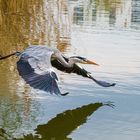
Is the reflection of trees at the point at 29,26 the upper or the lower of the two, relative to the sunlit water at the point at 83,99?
upper

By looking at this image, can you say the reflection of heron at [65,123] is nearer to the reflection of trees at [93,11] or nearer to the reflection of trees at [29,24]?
the reflection of trees at [29,24]

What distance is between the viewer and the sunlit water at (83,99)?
462 centimetres

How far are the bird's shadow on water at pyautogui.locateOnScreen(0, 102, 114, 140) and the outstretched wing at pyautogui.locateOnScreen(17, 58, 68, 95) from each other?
346 millimetres

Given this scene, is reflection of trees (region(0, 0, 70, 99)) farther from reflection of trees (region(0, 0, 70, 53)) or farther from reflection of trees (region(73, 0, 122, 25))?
reflection of trees (region(73, 0, 122, 25))

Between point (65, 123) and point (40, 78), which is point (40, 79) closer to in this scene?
point (40, 78)

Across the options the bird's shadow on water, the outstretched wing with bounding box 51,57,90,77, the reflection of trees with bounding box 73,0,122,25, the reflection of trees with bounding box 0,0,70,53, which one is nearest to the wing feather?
the bird's shadow on water

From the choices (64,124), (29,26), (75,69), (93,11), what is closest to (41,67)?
(64,124)

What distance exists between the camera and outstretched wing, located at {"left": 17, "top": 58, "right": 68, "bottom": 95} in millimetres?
4375

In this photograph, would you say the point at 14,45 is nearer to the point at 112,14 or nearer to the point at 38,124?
the point at 38,124

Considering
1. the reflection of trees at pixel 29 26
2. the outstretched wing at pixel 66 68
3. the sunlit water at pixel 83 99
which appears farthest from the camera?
the reflection of trees at pixel 29 26

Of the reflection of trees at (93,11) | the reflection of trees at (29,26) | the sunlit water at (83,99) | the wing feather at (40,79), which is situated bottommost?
the reflection of trees at (93,11)

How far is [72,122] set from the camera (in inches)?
191

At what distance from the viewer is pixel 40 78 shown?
450 centimetres

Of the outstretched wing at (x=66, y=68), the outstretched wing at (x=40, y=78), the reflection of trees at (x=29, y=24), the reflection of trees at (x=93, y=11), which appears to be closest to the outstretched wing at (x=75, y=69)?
the outstretched wing at (x=66, y=68)
